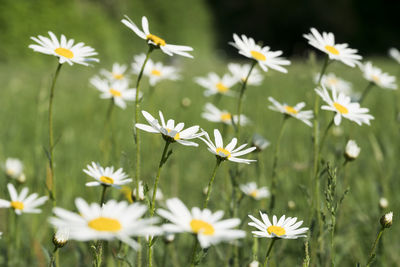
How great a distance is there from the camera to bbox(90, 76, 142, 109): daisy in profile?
3.88 ft

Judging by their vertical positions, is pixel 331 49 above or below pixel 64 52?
above

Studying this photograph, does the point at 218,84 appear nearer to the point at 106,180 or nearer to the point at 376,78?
the point at 376,78

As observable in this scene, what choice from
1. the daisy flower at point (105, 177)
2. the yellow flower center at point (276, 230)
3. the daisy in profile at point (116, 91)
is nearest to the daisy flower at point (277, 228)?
the yellow flower center at point (276, 230)

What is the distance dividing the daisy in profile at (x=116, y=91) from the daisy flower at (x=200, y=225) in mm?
685

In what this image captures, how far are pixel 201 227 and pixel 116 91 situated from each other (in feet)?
2.62

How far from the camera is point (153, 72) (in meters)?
1.42

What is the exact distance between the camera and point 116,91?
1242mm

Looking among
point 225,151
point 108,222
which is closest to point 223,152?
point 225,151

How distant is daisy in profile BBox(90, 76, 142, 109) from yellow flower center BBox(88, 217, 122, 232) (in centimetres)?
72

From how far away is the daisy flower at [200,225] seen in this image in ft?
1.63

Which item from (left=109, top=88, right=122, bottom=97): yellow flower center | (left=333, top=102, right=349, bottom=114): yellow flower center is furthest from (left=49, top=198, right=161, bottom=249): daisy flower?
(left=109, top=88, right=122, bottom=97): yellow flower center

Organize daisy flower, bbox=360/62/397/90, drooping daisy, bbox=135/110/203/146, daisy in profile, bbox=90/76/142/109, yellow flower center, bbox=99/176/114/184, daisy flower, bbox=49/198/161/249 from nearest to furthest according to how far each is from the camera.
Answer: daisy flower, bbox=49/198/161/249 < drooping daisy, bbox=135/110/203/146 < yellow flower center, bbox=99/176/114/184 < daisy in profile, bbox=90/76/142/109 < daisy flower, bbox=360/62/397/90

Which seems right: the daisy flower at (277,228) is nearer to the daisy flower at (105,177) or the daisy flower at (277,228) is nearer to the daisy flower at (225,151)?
the daisy flower at (225,151)

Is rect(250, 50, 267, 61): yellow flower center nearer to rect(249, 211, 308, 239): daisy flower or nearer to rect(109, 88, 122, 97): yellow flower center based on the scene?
rect(249, 211, 308, 239): daisy flower
